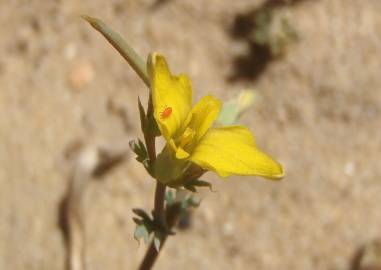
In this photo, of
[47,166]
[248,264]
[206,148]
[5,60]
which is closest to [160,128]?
[206,148]

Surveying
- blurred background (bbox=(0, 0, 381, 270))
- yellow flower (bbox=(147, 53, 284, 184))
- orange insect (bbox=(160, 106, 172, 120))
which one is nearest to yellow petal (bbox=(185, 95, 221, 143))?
yellow flower (bbox=(147, 53, 284, 184))

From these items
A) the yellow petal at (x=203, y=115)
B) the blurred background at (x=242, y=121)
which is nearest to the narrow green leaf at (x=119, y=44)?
the yellow petal at (x=203, y=115)

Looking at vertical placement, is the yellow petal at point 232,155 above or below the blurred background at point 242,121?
below

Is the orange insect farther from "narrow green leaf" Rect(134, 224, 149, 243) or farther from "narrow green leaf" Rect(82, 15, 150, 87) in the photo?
"narrow green leaf" Rect(134, 224, 149, 243)

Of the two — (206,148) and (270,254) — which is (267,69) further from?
(206,148)

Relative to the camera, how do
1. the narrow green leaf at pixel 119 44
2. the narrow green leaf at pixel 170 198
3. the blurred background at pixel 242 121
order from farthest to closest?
the blurred background at pixel 242 121
the narrow green leaf at pixel 170 198
the narrow green leaf at pixel 119 44

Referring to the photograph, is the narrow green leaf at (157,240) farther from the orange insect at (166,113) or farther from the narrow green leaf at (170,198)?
the orange insect at (166,113)

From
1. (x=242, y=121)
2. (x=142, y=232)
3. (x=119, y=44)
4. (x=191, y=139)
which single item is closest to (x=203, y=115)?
(x=191, y=139)
